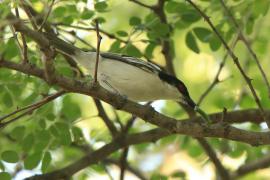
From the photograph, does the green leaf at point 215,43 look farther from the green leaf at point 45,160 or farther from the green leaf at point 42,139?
the green leaf at point 45,160

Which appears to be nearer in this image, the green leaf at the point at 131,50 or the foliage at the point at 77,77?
the foliage at the point at 77,77

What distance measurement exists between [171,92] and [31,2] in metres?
1.63

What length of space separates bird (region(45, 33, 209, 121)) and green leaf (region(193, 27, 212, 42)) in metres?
0.52

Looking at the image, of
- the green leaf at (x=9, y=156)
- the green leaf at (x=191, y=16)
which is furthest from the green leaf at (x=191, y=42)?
the green leaf at (x=9, y=156)

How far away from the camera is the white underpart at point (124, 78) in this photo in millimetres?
5113

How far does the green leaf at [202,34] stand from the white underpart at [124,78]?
0.66 meters

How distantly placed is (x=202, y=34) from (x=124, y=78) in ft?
3.26

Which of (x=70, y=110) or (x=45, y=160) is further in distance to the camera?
(x=70, y=110)

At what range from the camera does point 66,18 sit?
535cm

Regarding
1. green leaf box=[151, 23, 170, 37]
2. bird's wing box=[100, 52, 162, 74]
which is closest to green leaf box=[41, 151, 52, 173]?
bird's wing box=[100, 52, 162, 74]

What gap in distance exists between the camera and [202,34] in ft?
18.4

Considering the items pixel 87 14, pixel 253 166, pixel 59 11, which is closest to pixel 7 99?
pixel 59 11

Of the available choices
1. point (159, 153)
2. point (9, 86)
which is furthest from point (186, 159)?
point (9, 86)

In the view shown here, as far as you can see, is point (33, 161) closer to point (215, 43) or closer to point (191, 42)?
point (191, 42)
